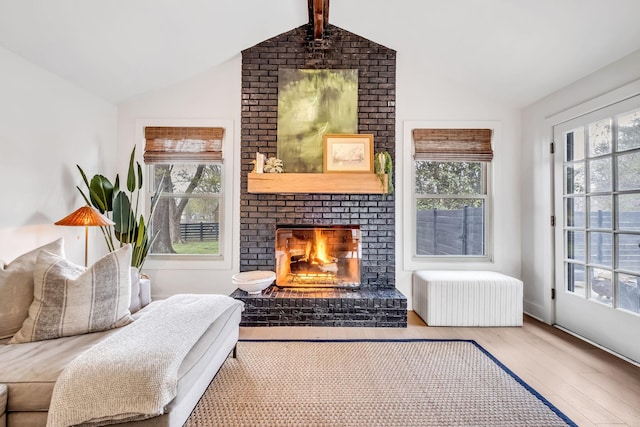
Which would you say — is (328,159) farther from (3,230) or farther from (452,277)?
(3,230)

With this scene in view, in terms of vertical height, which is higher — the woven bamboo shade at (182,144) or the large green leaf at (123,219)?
the woven bamboo shade at (182,144)

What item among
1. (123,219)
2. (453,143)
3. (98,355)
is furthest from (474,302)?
(123,219)

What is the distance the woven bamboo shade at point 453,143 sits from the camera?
340cm

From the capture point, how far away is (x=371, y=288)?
3316mm

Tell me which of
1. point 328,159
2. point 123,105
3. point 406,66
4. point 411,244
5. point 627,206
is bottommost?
point 411,244

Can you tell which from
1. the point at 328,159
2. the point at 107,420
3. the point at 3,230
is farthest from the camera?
the point at 328,159

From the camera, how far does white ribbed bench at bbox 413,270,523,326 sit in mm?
2924

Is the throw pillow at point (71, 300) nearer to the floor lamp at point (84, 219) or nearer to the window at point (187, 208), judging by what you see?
the floor lamp at point (84, 219)

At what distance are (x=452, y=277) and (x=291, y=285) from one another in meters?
1.64

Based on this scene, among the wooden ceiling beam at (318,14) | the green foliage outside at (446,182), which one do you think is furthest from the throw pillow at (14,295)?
the green foliage outside at (446,182)

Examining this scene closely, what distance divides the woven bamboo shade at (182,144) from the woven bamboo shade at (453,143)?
2.23 meters

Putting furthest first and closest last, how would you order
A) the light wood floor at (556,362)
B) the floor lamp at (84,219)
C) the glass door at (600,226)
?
the floor lamp at (84,219) → the glass door at (600,226) → the light wood floor at (556,362)

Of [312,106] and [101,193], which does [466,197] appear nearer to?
[312,106]

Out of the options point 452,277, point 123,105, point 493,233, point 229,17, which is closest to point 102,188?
point 123,105
